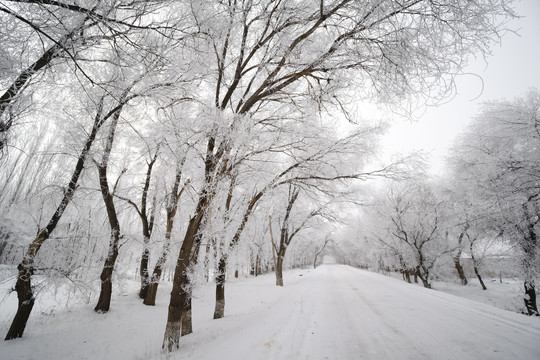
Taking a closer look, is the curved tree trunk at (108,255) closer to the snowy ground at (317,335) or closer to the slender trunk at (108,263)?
the slender trunk at (108,263)

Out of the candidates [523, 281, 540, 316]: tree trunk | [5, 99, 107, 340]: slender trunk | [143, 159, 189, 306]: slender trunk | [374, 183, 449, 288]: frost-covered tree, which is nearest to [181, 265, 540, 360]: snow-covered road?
[143, 159, 189, 306]: slender trunk

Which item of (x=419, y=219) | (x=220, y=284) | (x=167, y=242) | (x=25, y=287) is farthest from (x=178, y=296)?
(x=419, y=219)

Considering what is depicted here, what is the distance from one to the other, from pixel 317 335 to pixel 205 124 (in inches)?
202

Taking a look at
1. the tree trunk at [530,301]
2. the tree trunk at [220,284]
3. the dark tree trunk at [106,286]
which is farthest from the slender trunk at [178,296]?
the tree trunk at [530,301]

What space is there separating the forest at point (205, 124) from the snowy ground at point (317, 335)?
0.82 m

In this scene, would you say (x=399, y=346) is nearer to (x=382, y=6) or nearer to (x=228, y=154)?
(x=228, y=154)

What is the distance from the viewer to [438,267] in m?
18.9

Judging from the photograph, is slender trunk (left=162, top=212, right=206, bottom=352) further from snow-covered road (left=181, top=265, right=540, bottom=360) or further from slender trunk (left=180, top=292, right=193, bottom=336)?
slender trunk (left=180, top=292, right=193, bottom=336)

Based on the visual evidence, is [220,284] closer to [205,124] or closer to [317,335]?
[317,335]

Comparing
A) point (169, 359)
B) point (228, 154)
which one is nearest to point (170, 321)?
point (169, 359)

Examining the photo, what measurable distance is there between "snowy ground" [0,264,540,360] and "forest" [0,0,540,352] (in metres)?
0.82

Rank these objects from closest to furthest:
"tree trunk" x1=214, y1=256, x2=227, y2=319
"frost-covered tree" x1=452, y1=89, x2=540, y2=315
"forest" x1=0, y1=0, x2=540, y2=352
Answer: "forest" x1=0, y1=0, x2=540, y2=352 → "tree trunk" x1=214, y1=256, x2=227, y2=319 → "frost-covered tree" x1=452, y1=89, x2=540, y2=315

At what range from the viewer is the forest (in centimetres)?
264

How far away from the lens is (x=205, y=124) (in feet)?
15.4
